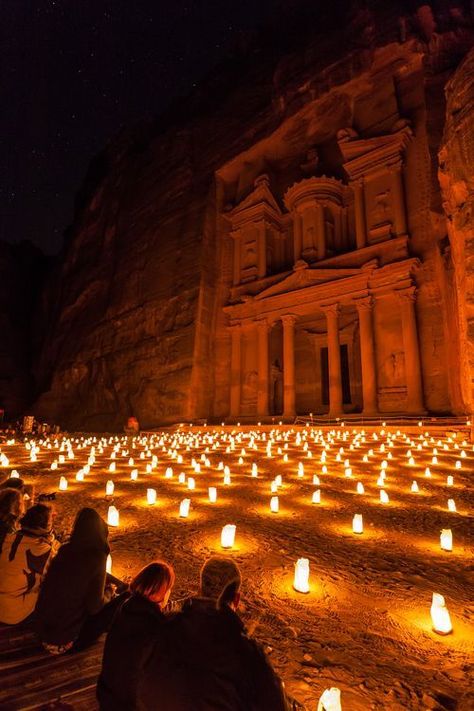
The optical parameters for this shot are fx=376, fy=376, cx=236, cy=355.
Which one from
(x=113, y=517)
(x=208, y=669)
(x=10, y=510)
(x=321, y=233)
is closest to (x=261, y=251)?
(x=321, y=233)

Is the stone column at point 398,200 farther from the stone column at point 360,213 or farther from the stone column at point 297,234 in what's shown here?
the stone column at point 297,234

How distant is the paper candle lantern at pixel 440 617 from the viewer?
275 centimetres

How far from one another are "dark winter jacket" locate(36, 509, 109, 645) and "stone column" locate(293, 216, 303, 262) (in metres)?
26.5

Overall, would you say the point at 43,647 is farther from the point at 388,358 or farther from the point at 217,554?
the point at 388,358

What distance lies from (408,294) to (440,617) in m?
20.3

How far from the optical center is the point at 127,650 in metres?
1.80

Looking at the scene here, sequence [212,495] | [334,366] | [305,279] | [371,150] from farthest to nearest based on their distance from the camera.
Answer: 1. [305,279]
2. [371,150]
3. [334,366]
4. [212,495]

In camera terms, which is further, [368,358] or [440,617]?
[368,358]

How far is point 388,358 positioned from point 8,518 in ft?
69.6

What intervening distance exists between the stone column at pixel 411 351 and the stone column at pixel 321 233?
692cm

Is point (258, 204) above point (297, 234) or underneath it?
above

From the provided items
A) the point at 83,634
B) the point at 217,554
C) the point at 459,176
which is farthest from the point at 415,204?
the point at 83,634

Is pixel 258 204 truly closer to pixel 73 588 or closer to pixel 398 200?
pixel 398 200

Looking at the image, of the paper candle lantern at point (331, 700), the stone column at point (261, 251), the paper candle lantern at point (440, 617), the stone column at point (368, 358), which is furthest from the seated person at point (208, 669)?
the stone column at point (261, 251)
